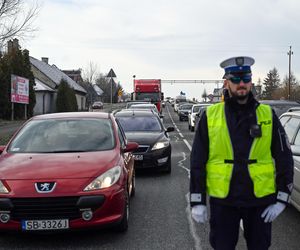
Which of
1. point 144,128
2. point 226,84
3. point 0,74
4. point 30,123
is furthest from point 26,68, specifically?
point 226,84

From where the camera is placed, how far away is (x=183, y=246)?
5691mm

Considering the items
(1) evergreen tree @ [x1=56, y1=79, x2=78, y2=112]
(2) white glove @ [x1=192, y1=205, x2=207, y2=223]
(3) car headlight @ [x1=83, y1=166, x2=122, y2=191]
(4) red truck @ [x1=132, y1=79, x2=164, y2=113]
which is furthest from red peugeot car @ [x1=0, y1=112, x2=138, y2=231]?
(1) evergreen tree @ [x1=56, y1=79, x2=78, y2=112]

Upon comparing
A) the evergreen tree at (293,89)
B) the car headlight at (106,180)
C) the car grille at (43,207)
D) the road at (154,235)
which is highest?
the evergreen tree at (293,89)

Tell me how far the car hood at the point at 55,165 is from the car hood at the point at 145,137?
4469 millimetres

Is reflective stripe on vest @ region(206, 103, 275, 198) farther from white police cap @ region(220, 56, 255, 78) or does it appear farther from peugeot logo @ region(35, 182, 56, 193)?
peugeot logo @ region(35, 182, 56, 193)

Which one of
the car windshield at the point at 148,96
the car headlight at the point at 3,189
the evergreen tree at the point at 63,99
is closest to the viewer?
the car headlight at the point at 3,189

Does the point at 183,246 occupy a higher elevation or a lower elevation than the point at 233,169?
lower

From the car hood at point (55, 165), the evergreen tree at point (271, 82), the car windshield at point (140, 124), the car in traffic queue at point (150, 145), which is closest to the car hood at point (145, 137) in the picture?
the car in traffic queue at point (150, 145)

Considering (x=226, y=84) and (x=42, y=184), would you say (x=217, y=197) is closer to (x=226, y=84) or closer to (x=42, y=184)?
(x=226, y=84)

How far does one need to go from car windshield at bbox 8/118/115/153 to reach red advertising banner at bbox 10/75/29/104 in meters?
28.6

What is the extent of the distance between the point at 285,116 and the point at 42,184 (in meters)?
4.14

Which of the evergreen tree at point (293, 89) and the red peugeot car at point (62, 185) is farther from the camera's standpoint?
the evergreen tree at point (293, 89)

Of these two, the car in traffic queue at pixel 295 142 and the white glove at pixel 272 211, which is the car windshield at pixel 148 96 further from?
the white glove at pixel 272 211

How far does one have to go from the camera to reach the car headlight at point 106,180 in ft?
18.8
